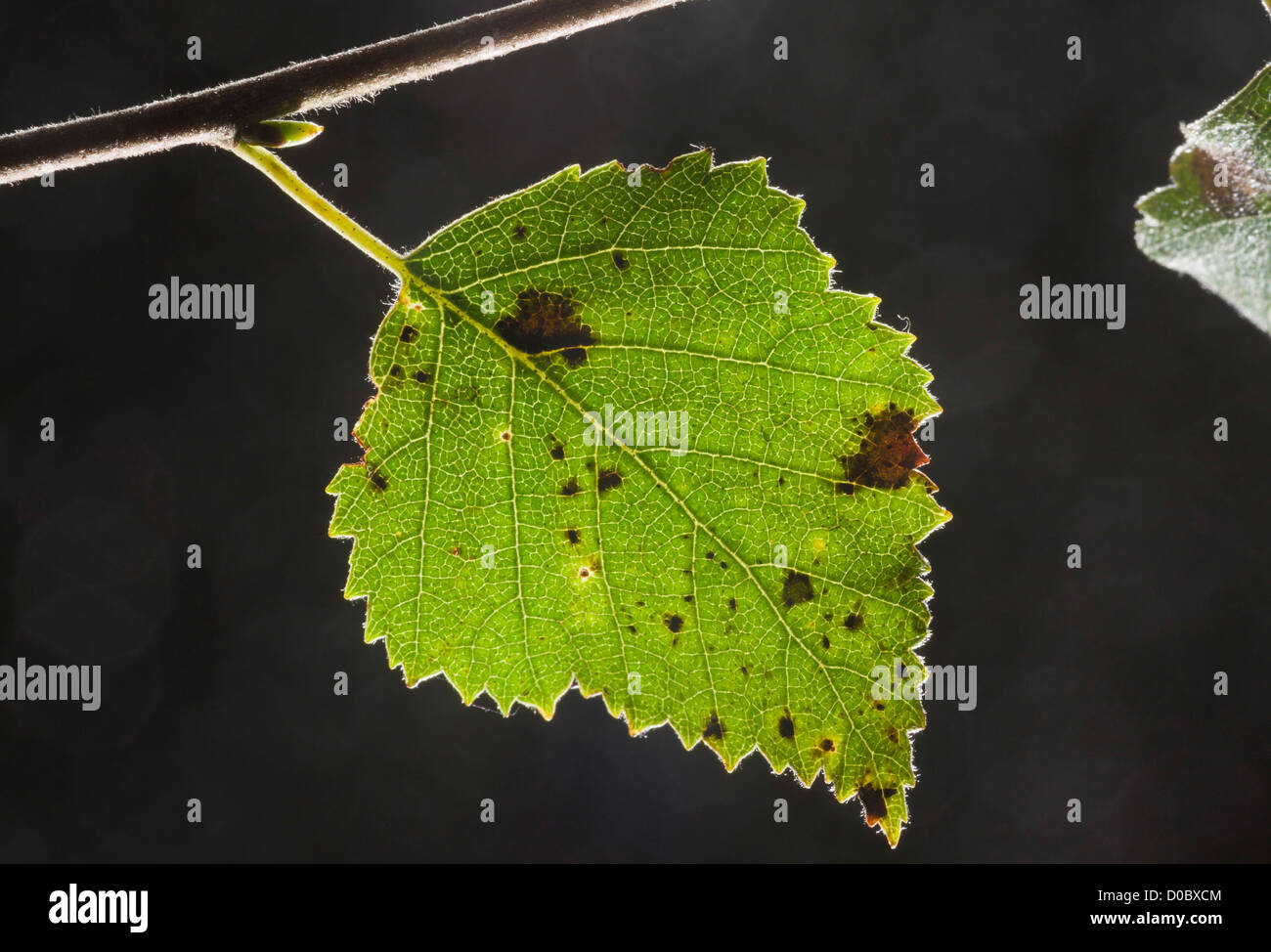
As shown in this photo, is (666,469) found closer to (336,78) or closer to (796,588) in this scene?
(796,588)

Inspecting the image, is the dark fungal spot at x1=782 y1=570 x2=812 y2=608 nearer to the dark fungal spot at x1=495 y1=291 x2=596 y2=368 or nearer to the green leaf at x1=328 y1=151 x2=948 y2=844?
the green leaf at x1=328 y1=151 x2=948 y2=844

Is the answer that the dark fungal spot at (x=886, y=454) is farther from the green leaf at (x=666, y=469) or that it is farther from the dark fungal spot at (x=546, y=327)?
the dark fungal spot at (x=546, y=327)

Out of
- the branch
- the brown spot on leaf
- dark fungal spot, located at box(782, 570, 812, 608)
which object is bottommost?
dark fungal spot, located at box(782, 570, 812, 608)

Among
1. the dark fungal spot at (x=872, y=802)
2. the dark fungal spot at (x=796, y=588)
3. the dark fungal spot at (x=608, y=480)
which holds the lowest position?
the dark fungal spot at (x=872, y=802)

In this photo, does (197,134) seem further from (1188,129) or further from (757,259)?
(1188,129)

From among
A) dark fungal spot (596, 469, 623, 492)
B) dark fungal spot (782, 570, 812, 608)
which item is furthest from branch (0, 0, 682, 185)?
dark fungal spot (782, 570, 812, 608)

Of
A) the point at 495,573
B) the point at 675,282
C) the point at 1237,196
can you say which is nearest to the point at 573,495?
the point at 495,573

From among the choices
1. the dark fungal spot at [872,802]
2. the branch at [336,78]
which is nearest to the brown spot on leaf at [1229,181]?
the branch at [336,78]
